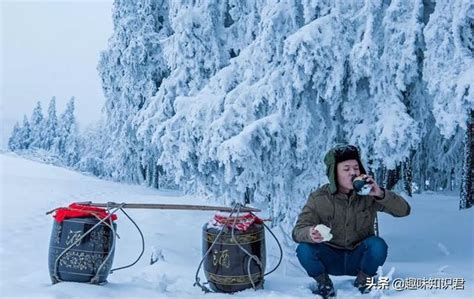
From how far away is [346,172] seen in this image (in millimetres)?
4113

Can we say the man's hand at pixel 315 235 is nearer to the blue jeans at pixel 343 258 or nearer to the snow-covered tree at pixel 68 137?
the blue jeans at pixel 343 258

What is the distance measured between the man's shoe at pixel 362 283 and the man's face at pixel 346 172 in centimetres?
72

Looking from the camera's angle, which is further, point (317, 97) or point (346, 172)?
point (317, 97)

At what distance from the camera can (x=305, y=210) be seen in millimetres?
4227

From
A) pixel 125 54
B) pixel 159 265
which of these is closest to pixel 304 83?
pixel 159 265

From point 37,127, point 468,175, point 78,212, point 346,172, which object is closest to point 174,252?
point 78,212

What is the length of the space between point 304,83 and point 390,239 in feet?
11.7

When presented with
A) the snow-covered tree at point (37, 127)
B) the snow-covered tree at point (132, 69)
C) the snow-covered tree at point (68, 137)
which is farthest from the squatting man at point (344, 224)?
the snow-covered tree at point (37, 127)

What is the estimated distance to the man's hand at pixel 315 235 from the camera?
3881mm

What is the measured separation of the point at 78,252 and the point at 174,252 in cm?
363

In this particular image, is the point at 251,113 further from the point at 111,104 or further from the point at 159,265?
the point at 111,104

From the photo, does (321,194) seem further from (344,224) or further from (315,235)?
(315,235)

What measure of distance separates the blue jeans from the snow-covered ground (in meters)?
0.16

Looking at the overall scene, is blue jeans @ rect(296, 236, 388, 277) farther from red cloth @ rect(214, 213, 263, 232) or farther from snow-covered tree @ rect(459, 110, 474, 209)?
snow-covered tree @ rect(459, 110, 474, 209)
